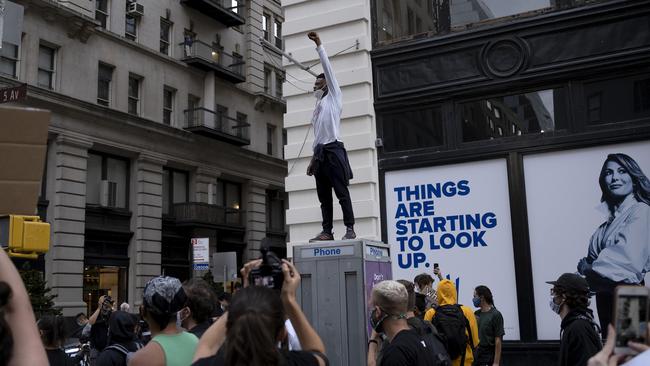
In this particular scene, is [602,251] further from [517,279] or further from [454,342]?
[454,342]

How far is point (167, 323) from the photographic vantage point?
3980 millimetres

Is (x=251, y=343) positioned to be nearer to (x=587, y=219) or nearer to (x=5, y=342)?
(x=5, y=342)

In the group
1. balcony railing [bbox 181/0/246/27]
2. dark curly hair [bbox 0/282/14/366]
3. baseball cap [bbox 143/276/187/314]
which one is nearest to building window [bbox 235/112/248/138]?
balcony railing [bbox 181/0/246/27]

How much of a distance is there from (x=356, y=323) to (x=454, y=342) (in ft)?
3.60

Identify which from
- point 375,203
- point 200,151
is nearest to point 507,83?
point 375,203

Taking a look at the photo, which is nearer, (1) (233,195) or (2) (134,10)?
(2) (134,10)

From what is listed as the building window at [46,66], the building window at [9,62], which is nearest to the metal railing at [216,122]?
the building window at [46,66]

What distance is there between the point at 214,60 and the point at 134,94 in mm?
6442

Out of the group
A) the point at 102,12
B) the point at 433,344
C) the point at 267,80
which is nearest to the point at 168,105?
the point at 102,12

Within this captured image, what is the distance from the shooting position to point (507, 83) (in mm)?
10695

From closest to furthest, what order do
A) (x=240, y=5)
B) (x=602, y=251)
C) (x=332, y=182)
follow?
1. (x=332, y=182)
2. (x=602, y=251)
3. (x=240, y=5)

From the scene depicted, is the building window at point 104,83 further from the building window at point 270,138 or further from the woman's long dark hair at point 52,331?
the woman's long dark hair at point 52,331

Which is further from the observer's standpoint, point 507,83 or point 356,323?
point 507,83

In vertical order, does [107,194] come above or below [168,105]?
below
